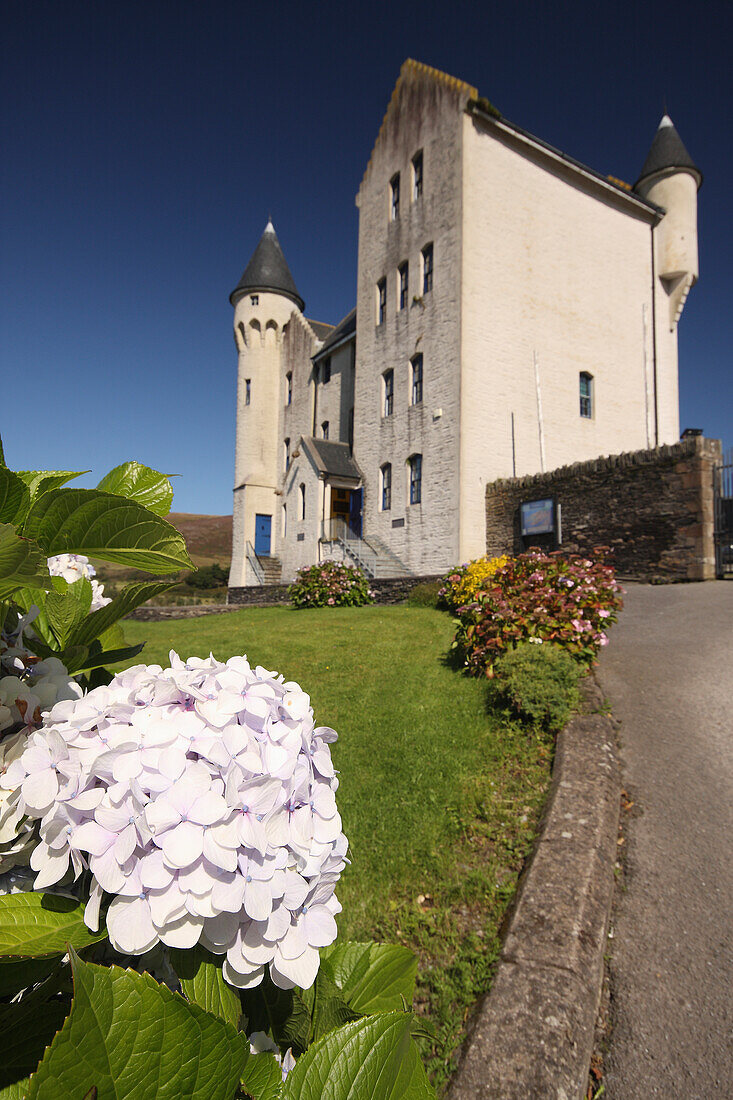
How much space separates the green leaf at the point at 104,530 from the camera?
31.8 inches

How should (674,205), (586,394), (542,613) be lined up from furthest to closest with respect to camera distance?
1. (674,205)
2. (586,394)
3. (542,613)

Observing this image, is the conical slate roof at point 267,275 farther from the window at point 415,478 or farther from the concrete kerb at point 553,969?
the concrete kerb at point 553,969

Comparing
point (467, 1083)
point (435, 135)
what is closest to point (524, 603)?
point (467, 1083)

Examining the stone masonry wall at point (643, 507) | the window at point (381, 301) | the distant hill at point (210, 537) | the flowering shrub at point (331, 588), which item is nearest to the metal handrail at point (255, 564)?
the distant hill at point (210, 537)

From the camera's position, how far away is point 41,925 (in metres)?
0.71

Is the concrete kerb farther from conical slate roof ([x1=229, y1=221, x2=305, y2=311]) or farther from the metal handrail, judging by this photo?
conical slate roof ([x1=229, y1=221, x2=305, y2=311])

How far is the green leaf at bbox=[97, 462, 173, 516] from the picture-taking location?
1.01 meters

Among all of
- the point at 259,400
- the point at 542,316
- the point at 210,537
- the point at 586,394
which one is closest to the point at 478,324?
the point at 542,316

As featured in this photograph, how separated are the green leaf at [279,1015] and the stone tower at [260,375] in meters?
30.8

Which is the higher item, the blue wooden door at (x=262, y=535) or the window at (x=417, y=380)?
the window at (x=417, y=380)

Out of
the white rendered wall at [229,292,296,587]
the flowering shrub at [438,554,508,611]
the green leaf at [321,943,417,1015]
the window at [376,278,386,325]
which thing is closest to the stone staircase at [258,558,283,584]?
the white rendered wall at [229,292,296,587]

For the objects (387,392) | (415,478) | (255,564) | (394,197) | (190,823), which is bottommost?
(190,823)

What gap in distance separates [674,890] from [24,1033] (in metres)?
3.70

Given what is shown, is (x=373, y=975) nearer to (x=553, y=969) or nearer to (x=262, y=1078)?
(x=262, y=1078)
